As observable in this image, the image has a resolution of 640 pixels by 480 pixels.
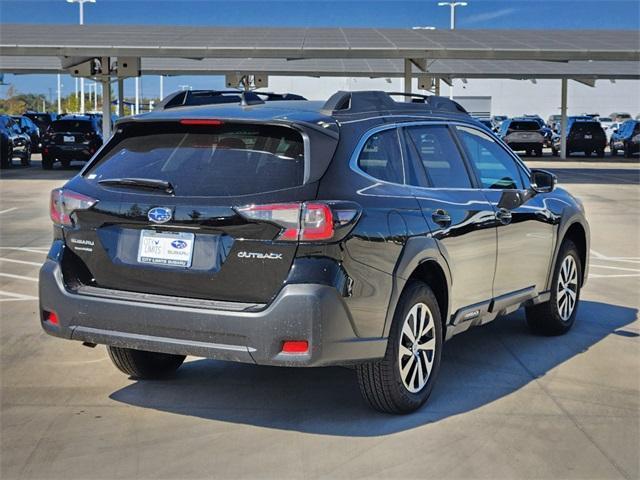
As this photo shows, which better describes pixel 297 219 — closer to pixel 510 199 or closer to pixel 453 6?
→ pixel 510 199

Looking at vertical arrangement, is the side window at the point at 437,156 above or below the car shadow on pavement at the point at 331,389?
above

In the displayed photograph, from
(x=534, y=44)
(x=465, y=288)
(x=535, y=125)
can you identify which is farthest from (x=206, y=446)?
(x=535, y=125)

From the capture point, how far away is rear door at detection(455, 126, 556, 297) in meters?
6.27

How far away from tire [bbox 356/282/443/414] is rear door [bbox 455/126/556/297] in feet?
3.23

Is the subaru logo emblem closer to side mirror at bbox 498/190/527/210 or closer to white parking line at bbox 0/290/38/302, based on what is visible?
side mirror at bbox 498/190/527/210

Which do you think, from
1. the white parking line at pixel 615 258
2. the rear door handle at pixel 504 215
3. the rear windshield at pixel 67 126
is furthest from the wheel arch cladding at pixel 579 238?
the rear windshield at pixel 67 126

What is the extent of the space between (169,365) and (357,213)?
6.52ft

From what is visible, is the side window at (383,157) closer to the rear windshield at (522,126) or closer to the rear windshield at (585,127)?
the rear windshield at (522,126)

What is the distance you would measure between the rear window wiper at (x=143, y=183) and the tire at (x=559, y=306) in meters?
3.44

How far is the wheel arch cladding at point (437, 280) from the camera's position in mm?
5422

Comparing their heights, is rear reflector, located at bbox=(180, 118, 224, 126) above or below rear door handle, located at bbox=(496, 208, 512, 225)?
above

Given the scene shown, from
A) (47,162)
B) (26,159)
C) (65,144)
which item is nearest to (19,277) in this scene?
(65,144)

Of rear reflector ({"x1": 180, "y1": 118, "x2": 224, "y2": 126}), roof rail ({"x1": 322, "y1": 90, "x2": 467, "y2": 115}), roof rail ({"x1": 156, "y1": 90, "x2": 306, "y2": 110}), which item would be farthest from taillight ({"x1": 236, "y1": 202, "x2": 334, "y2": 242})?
roof rail ({"x1": 156, "y1": 90, "x2": 306, "y2": 110})

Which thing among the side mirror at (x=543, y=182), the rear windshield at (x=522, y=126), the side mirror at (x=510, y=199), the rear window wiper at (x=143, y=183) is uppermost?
the rear windshield at (x=522, y=126)
